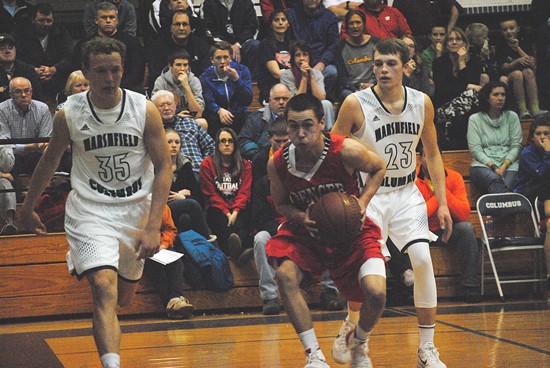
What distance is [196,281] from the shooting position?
816cm

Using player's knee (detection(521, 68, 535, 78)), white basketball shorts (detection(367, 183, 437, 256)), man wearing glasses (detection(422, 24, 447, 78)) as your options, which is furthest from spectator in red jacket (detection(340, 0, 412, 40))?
white basketball shorts (detection(367, 183, 437, 256))

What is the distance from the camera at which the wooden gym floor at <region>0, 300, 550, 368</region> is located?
5657mm

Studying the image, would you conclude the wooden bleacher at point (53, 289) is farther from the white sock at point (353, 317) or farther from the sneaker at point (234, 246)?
the white sock at point (353, 317)

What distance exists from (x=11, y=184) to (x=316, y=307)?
115 inches

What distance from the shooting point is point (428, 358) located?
509cm

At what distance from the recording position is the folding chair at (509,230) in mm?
8758

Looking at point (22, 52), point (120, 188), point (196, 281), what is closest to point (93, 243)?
point (120, 188)

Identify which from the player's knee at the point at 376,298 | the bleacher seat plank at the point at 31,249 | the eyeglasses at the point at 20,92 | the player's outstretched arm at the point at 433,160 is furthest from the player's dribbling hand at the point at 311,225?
the eyeglasses at the point at 20,92

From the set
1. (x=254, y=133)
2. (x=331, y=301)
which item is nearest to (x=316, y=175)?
(x=331, y=301)

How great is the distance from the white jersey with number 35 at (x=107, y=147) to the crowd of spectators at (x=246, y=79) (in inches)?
138

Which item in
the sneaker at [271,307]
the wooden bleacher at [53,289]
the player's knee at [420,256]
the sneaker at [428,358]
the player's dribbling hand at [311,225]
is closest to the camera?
the player's dribbling hand at [311,225]

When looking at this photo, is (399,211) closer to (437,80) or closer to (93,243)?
(93,243)

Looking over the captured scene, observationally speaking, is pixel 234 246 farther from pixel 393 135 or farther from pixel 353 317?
pixel 393 135

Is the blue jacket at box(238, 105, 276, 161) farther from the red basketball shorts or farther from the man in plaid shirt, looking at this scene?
the red basketball shorts
